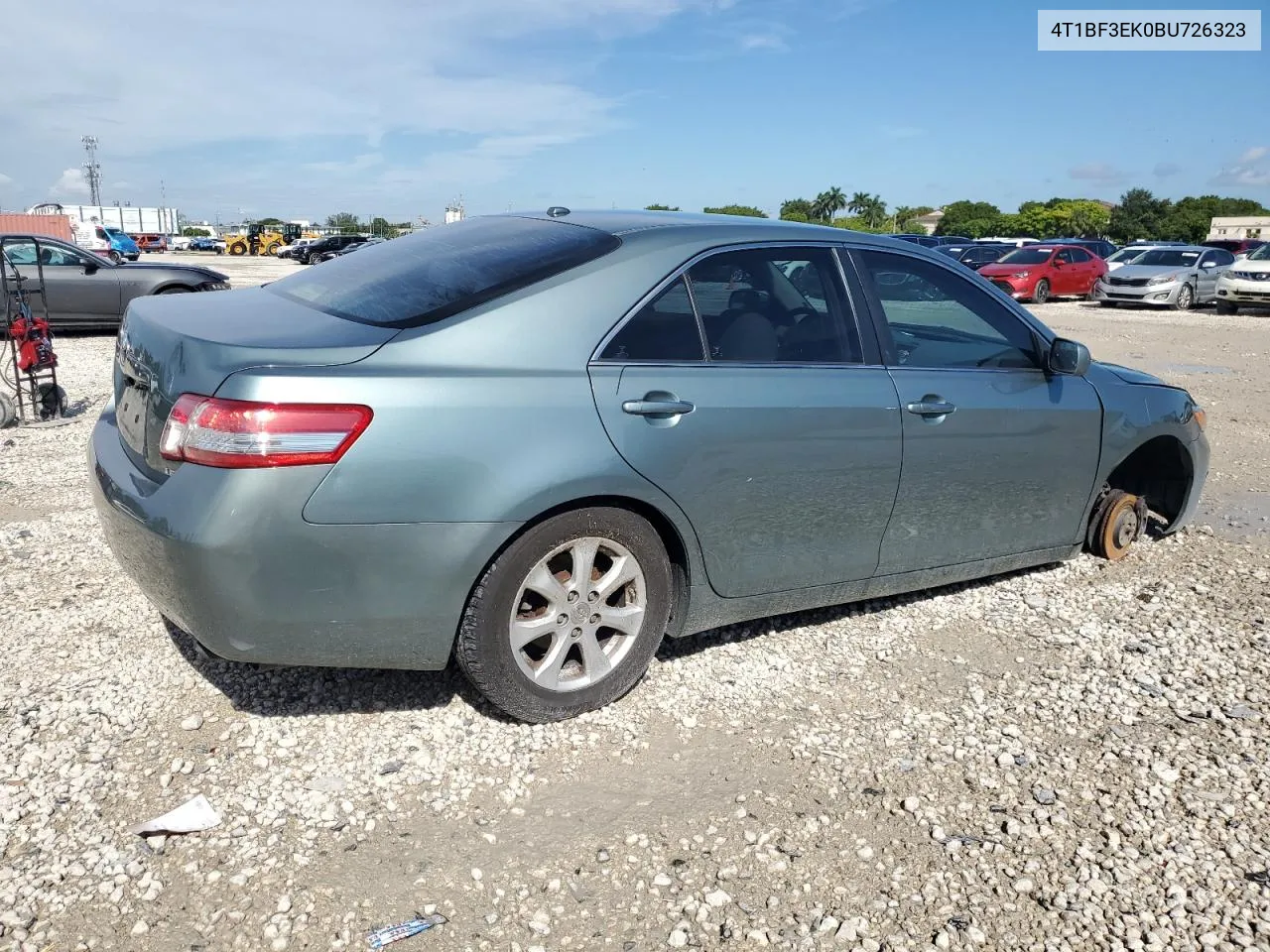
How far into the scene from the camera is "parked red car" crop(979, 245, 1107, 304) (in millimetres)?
24484

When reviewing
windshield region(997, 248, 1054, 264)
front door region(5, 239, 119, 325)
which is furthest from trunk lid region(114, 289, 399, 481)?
windshield region(997, 248, 1054, 264)

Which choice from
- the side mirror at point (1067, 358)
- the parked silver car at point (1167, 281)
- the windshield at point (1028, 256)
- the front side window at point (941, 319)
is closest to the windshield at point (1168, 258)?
the parked silver car at point (1167, 281)

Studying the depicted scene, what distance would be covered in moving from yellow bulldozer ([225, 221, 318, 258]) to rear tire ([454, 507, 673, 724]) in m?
59.7

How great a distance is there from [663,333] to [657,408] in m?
0.28

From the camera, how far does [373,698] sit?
3.48 m

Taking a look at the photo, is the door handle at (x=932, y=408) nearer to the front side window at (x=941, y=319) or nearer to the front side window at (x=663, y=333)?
the front side window at (x=941, y=319)

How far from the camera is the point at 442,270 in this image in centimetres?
344

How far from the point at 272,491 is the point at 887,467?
216 cm

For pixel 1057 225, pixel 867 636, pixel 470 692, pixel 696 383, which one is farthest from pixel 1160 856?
pixel 1057 225

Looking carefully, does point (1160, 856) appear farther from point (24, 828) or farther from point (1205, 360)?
point (1205, 360)

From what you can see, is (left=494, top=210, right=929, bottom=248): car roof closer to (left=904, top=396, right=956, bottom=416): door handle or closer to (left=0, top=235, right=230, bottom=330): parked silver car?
(left=904, top=396, right=956, bottom=416): door handle

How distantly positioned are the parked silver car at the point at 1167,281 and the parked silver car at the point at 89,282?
19335mm

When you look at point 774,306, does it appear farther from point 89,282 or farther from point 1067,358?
point 89,282

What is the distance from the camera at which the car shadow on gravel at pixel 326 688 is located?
340cm
